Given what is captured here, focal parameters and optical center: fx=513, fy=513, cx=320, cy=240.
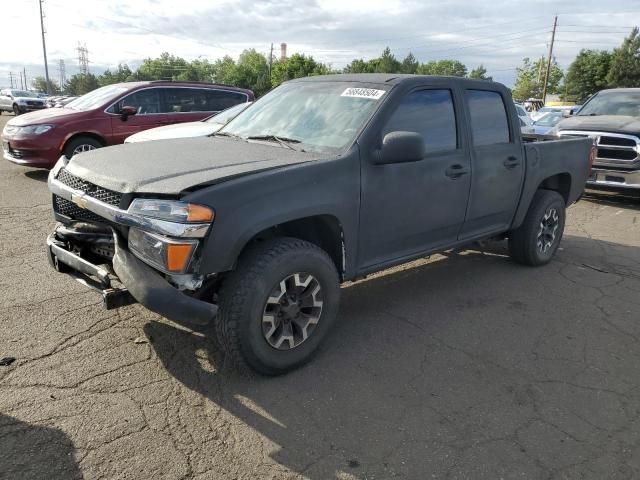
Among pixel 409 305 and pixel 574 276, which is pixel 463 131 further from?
pixel 574 276

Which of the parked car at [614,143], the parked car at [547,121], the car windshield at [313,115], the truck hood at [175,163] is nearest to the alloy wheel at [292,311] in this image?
the truck hood at [175,163]

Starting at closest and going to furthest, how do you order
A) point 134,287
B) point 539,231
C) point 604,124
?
point 134,287
point 539,231
point 604,124

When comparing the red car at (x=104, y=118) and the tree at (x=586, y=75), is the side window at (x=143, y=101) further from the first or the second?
the tree at (x=586, y=75)

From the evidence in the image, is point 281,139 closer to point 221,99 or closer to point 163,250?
point 163,250

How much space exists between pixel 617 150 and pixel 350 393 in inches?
302

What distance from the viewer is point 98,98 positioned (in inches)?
382

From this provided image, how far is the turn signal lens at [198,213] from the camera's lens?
2.69m

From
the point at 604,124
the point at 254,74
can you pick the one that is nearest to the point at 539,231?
the point at 604,124

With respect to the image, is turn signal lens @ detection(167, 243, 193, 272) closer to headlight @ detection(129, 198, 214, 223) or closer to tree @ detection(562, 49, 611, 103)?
headlight @ detection(129, 198, 214, 223)

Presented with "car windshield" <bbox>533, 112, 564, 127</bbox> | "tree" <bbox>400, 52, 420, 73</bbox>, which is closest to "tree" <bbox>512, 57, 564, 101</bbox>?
"tree" <bbox>400, 52, 420, 73</bbox>

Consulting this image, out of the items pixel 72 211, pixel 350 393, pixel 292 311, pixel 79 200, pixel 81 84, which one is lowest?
pixel 350 393

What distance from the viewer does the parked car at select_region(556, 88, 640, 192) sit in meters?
8.39

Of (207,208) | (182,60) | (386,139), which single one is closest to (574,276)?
(386,139)

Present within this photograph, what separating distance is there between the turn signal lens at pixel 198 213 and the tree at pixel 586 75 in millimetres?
63508
